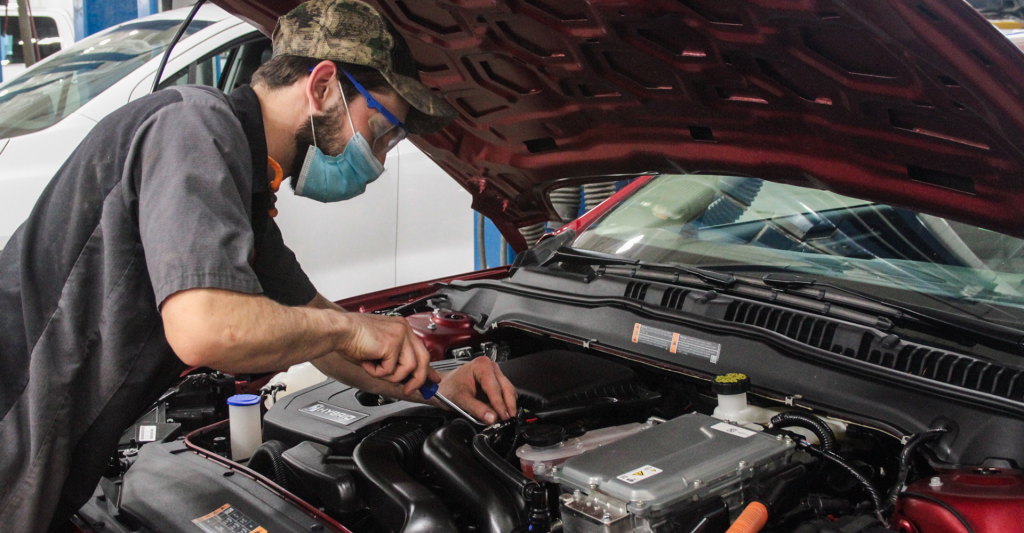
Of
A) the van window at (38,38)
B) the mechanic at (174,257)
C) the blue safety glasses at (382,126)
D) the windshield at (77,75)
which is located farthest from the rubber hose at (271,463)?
the van window at (38,38)

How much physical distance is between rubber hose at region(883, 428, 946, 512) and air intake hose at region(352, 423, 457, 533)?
711mm

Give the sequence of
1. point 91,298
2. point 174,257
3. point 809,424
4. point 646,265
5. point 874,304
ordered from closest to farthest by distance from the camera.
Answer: point 174,257 < point 91,298 < point 809,424 < point 874,304 < point 646,265

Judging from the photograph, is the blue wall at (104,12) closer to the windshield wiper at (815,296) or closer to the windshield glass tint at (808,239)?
the windshield glass tint at (808,239)

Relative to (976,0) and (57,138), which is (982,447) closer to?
(57,138)

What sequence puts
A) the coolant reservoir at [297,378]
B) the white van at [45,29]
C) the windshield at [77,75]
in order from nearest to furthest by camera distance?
the coolant reservoir at [297,378] < the windshield at [77,75] < the white van at [45,29]

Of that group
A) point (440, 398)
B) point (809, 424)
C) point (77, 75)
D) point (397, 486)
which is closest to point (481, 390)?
point (440, 398)

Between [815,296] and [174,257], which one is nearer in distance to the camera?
[174,257]

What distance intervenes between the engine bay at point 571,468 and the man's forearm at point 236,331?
321 millimetres

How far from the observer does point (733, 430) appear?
146 centimetres

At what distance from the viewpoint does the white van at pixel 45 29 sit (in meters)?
6.78

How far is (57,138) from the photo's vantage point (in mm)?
3963

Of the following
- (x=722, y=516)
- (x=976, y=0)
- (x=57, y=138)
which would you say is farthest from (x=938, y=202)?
(x=976, y=0)

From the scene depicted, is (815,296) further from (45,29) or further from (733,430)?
(45,29)

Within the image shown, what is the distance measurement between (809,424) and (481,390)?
2.23 ft
